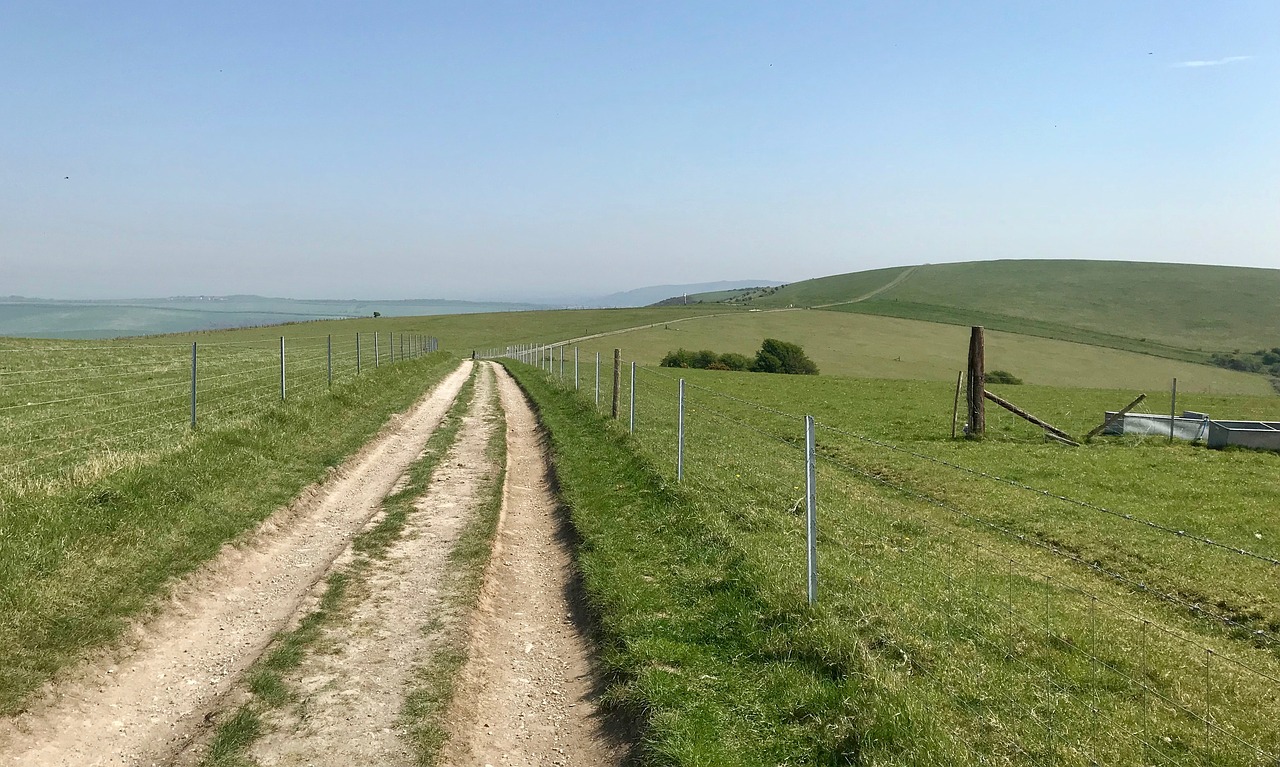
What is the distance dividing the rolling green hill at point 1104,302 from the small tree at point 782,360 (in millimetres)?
64532

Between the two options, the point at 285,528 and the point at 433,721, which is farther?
the point at 285,528

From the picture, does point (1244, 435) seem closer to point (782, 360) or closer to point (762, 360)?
point (782, 360)

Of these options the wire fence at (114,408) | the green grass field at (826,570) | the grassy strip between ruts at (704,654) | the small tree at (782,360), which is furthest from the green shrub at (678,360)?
the grassy strip between ruts at (704,654)

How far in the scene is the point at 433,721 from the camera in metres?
5.71

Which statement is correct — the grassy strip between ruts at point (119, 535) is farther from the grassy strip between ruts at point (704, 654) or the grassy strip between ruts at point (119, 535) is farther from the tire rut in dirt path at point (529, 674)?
the grassy strip between ruts at point (704, 654)

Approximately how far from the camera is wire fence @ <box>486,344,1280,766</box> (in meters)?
5.43

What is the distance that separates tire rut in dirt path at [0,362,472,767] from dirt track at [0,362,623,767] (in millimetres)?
15

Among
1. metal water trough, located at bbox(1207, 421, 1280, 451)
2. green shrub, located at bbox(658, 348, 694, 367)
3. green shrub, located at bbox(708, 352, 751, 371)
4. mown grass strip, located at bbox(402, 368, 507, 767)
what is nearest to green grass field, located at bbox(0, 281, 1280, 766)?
metal water trough, located at bbox(1207, 421, 1280, 451)

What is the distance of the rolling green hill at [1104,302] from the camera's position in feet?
407

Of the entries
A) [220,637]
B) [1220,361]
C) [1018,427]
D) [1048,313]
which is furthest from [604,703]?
[1048,313]

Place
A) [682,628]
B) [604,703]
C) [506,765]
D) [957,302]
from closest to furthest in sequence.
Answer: [506,765], [604,703], [682,628], [957,302]

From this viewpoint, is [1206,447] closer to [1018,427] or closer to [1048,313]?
[1018,427]

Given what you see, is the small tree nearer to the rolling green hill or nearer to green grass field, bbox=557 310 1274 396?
green grass field, bbox=557 310 1274 396

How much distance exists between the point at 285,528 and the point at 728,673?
24.7 feet
